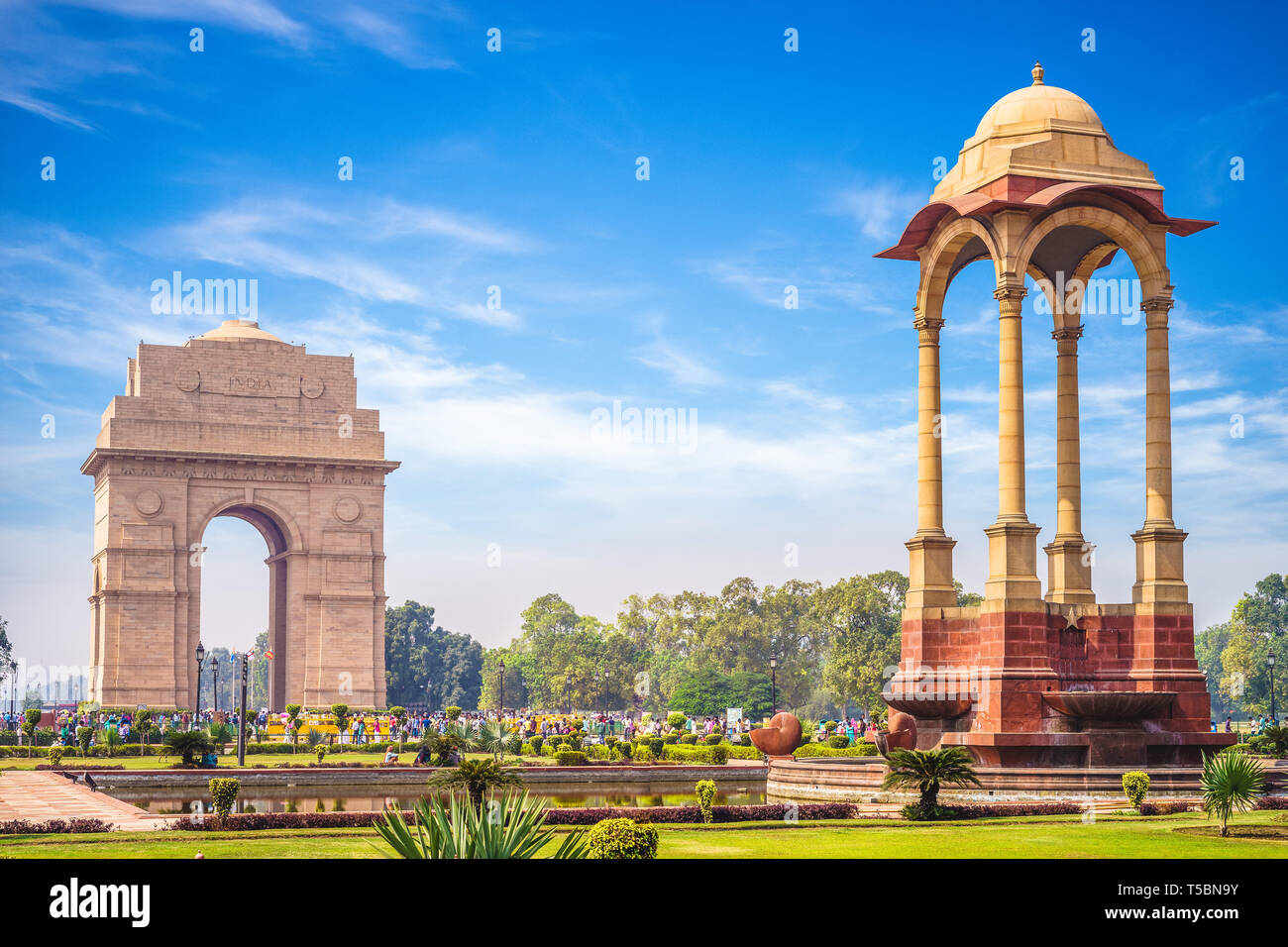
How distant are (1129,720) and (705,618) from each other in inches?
2917

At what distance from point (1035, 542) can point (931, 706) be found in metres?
3.50

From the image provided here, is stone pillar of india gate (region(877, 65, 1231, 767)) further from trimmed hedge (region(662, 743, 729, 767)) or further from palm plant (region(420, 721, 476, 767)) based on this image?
trimmed hedge (region(662, 743, 729, 767))

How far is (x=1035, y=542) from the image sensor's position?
82.7ft

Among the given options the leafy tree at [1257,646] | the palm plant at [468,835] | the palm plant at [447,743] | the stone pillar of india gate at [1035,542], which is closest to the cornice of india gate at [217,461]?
the palm plant at [447,743]

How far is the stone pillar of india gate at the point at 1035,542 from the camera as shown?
80.5 ft

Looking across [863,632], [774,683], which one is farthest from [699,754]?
[863,632]

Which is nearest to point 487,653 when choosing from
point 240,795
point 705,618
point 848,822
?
point 705,618

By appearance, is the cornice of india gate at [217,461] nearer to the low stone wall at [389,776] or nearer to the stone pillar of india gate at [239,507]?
the stone pillar of india gate at [239,507]

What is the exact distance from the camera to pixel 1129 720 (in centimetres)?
2448

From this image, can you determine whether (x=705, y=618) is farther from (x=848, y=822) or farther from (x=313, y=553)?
(x=848, y=822)

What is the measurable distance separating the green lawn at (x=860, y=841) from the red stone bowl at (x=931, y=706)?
5576 millimetres

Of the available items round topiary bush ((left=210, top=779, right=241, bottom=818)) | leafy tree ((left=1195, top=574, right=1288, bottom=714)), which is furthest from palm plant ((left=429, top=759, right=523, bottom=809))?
leafy tree ((left=1195, top=574, right=1288, bottom=714))

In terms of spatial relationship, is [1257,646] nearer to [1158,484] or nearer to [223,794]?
[1158,484]

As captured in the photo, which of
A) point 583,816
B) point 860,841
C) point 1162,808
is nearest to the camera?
point 860,841
